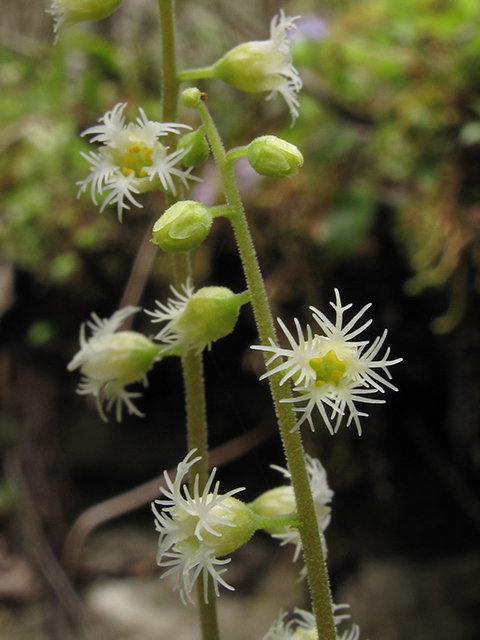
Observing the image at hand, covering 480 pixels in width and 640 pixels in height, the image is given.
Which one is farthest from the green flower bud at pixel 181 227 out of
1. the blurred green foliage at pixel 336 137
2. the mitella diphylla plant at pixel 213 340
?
the blurred green foliage at pixel 336 137

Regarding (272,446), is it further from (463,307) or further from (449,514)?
(463,307)

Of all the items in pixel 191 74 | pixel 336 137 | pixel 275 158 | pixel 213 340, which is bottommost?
pixel 213 340

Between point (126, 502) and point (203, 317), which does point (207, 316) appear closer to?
point (203, 317)

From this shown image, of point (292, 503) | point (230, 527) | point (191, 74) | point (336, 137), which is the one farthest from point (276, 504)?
point (336, 137)

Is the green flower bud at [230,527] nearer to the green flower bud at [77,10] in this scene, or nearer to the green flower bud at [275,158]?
the green flower bud at [275,158]

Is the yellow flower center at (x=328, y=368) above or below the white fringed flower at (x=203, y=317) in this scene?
below

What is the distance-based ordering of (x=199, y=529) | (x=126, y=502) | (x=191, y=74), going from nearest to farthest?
1. (x=199, y=529)
2. (x=191, y=74)
3. (x=126, y=502)

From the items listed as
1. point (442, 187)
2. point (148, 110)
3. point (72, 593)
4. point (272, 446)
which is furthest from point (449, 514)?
point (148, 110)
